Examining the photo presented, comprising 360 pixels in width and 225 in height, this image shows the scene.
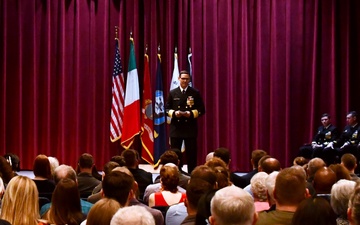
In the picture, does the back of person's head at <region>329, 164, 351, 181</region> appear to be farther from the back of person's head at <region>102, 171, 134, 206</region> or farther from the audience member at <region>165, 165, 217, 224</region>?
the back of person's head at <region>102, 171, 134, 206</region>

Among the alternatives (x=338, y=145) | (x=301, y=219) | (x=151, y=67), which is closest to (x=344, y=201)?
(x=301, y=219)

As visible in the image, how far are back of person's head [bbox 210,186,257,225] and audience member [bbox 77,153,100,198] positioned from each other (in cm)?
301

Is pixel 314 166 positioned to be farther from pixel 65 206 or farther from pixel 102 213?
pixel 102 213

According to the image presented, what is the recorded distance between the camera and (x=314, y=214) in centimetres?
259

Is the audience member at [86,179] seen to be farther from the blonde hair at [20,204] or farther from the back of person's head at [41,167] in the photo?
the blonde hair at [20,204]

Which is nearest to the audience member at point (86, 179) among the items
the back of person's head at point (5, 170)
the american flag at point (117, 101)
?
the back of person's head at point (5, 170)

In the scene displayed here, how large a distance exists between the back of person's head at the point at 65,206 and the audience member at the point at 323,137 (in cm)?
676

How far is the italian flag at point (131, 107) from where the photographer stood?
10.9 meters

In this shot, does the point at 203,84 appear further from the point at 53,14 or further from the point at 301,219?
the point at 301,219

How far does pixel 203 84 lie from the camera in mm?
11086

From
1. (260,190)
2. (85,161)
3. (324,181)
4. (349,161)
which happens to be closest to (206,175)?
(260,190)

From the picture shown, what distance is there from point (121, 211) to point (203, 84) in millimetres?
8712

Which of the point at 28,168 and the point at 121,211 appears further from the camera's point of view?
the point at 28,168

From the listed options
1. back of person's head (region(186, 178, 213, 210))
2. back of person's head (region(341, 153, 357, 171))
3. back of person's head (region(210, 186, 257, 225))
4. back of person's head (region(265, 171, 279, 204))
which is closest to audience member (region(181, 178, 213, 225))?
back of person's head (region(186, 178, 213, 210))
